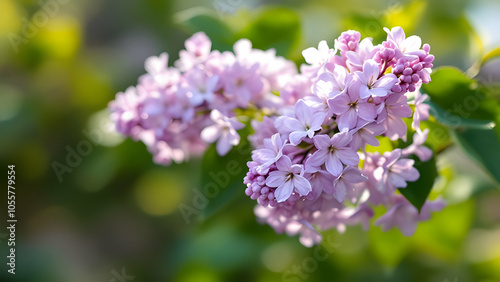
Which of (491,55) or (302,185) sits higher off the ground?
(302,185)

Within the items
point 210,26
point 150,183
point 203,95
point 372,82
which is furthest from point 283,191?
point 150,183

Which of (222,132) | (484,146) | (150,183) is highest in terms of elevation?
(222,132)

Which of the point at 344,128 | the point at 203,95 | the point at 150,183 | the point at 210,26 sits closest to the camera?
the point at 344,128

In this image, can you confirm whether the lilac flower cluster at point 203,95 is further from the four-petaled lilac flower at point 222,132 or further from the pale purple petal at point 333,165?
the pale purple petal at point 333,165

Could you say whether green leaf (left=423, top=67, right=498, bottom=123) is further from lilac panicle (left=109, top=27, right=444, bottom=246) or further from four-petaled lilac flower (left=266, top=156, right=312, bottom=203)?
four-petaled lilac flower (left=266, top=156, right=312, bottom=203)

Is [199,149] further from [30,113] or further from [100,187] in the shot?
[30,113]

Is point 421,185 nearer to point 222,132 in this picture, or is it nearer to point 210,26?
point 222,132
